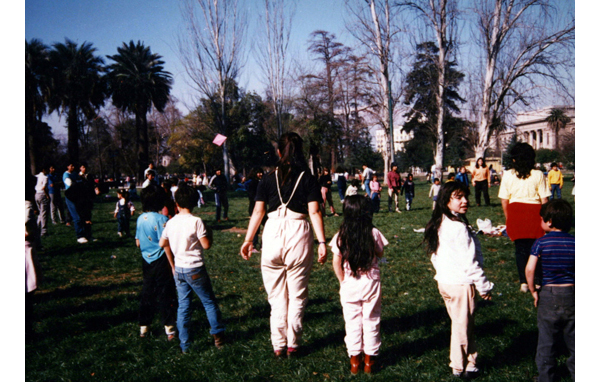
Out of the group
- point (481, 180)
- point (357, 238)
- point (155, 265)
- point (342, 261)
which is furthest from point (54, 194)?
point (481, 180)

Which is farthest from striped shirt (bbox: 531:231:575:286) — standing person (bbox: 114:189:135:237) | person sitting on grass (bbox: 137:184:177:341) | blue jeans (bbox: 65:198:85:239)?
blue jeans (bbox: 65:198:85:239)

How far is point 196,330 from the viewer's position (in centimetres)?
439

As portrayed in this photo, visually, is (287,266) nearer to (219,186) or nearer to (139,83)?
(219,186)

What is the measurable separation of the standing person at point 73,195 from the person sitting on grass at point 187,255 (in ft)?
21.6

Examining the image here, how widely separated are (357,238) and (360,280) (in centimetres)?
35

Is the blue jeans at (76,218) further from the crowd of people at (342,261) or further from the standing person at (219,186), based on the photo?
the crowd of people at (342,261)

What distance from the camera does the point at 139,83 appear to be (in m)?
34.3

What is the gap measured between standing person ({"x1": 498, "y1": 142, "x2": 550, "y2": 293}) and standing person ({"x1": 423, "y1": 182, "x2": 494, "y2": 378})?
1.86m

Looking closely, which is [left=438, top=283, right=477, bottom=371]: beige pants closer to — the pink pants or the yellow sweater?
the pink pants

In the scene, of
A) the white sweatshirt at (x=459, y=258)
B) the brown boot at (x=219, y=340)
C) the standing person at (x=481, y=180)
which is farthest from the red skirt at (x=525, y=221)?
the standing person at (x=481, y=180)

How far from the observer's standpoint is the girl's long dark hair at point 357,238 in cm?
330

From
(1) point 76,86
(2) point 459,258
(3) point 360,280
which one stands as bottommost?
(3) point 360,280

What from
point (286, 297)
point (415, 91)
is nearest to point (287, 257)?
point (286, 297)

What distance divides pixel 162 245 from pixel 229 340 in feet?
3.97
